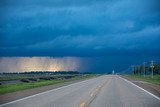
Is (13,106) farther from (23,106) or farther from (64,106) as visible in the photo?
(64,106)

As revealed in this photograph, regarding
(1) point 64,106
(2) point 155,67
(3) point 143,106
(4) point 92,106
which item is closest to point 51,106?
(1) point 64,106

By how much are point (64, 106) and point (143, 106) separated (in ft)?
12.6

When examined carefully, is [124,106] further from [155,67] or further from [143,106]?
[155,67]

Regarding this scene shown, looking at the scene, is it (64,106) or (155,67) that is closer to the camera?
(64,106)

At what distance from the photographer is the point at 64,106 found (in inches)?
688

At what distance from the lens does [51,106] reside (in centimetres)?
1744

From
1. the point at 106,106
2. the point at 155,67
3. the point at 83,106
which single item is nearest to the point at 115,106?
the point at 106,106

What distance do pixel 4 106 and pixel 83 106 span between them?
3946 mm

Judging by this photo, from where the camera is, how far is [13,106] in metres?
18.0

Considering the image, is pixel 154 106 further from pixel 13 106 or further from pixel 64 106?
pixel 13 106

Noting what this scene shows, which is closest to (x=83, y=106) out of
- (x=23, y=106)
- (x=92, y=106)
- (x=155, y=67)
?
(x=92, y=106)

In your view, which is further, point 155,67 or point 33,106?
point 155,67

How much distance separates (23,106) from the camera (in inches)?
695

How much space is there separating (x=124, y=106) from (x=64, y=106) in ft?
9.43
